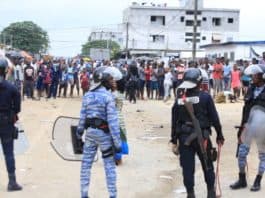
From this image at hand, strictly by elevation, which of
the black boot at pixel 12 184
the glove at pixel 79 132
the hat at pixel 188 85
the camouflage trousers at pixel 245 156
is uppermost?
the hat at pixel 188 85

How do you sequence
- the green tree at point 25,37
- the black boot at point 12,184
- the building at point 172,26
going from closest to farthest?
the black boot at point 12,184
the green tree at point 25,37
the building at point 172,26

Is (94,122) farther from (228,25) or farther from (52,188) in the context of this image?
(228,25)

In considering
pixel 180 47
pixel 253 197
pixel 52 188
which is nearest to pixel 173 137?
pixel 253 197

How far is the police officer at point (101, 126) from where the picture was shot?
7086mm

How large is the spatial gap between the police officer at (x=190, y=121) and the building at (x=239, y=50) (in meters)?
35.6

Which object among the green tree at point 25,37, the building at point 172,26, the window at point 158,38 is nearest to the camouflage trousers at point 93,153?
the green tree at point 25,37

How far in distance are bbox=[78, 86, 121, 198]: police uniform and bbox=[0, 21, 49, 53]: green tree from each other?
87.4 m

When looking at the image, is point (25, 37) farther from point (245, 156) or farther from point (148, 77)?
point (245, 156)

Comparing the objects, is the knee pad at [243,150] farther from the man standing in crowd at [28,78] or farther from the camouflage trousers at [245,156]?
the man standing in crowd at [28,78]

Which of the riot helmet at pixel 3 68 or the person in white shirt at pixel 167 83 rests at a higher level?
the riot helmet at pixel 3 68

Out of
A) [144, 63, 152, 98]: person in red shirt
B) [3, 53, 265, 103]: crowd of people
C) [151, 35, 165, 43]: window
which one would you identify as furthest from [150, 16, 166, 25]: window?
[144, 63, 152, 98]: person in red shirt

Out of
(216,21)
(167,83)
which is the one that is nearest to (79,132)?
(167,83)

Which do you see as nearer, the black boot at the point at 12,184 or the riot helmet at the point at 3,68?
the riot helmet at the point at 3,68

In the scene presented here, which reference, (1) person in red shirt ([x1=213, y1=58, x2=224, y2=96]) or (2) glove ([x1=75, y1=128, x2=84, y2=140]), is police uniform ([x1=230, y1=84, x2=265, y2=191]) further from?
(1) person in red shirt ([x1=213, y1=58, x2=224, y2=96])
